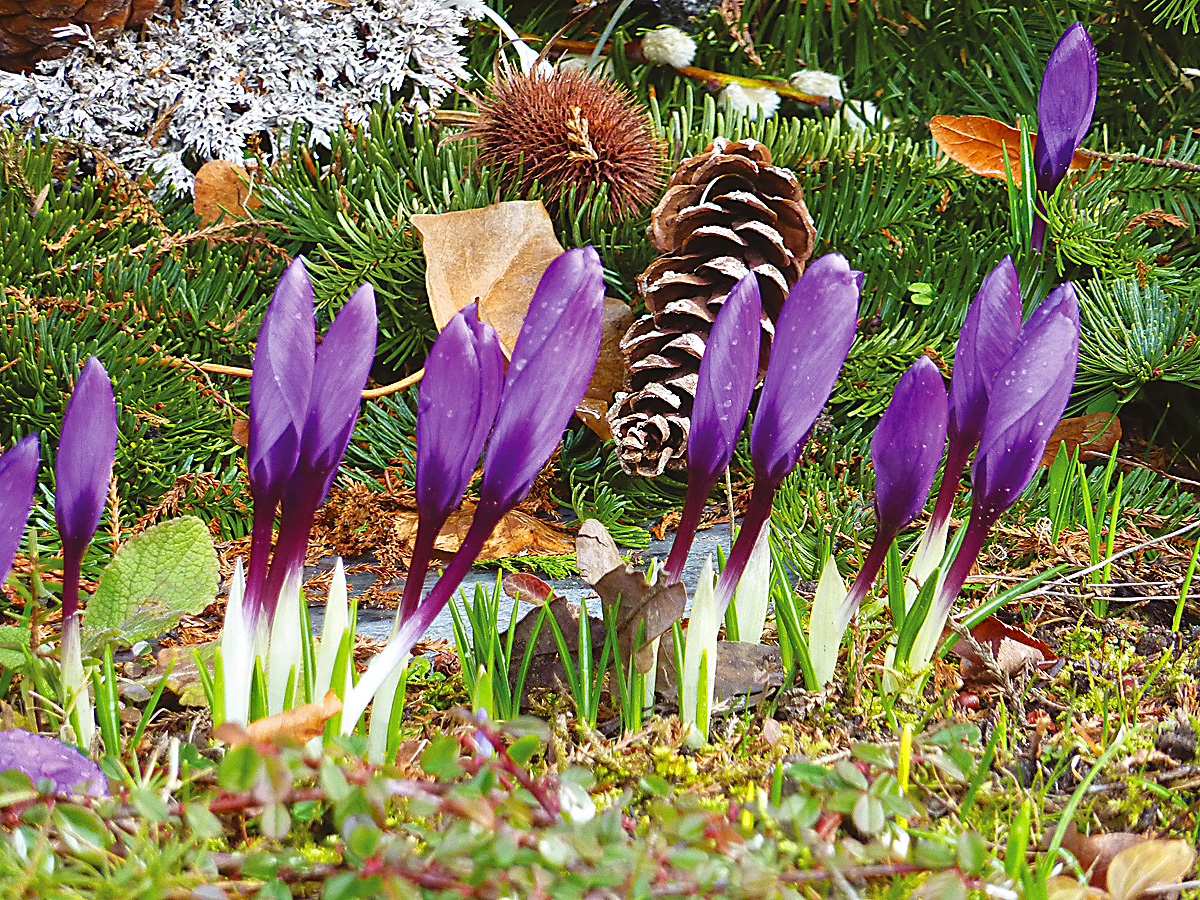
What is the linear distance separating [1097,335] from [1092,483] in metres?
0.17

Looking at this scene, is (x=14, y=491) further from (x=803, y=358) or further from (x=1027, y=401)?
(x=1027, y=401)

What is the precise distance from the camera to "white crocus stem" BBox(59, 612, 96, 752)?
60cm

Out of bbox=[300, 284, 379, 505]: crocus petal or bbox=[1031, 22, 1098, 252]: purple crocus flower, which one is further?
bbox=[1031, 22, 1098, 252]: purple crocus flower

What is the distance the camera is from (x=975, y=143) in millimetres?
1338

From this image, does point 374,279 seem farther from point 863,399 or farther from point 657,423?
point 863,399

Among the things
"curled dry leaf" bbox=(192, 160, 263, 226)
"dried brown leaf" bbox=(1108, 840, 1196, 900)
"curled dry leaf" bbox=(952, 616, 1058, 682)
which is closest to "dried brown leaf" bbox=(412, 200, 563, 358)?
"curled dry leaf" bbox=(192, 160, 263, 226)

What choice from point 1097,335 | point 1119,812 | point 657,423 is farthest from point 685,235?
point 1119,812

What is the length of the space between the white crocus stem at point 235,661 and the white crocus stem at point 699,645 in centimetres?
28

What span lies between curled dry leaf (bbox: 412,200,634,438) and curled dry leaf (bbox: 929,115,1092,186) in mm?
573

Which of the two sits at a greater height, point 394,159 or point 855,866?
point 394,159

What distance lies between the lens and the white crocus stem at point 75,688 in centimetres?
60

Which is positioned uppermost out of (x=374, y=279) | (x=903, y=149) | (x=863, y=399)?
(x=903, y=149)

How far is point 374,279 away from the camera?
119cm

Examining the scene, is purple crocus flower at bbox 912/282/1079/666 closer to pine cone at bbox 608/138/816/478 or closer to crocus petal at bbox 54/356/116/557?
pine cone at bbox 608/138/816/478
